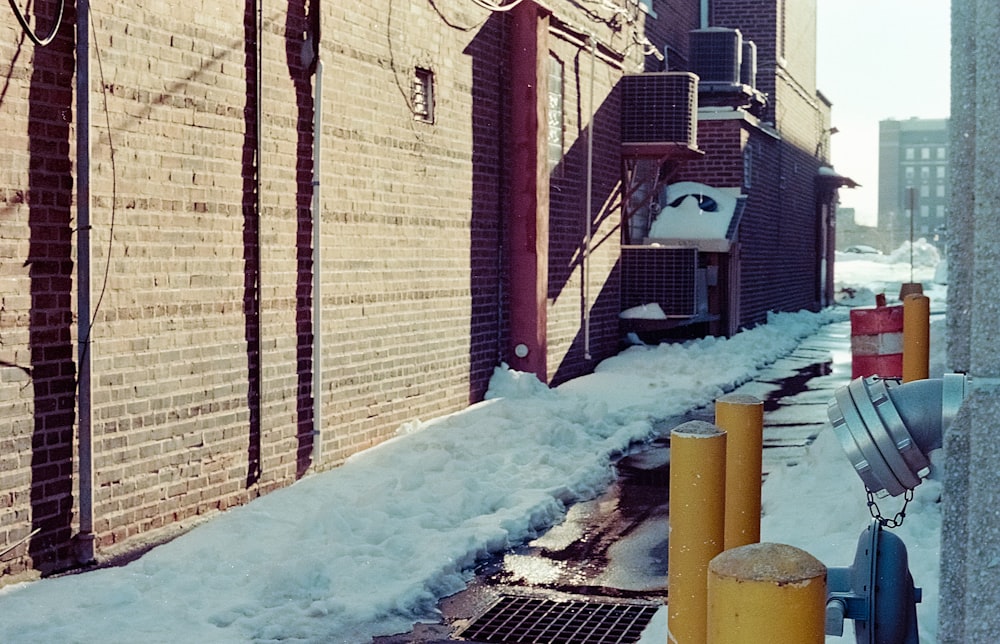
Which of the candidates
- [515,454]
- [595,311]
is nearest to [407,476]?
[515,454]

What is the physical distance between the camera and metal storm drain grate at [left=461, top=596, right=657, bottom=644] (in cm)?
570

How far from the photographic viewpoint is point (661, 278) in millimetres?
17016

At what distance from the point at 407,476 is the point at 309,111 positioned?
2844mm

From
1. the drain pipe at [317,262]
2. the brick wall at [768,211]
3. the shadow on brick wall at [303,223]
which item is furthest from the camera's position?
the brick wall at [768,211]

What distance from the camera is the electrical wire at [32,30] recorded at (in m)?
6.02

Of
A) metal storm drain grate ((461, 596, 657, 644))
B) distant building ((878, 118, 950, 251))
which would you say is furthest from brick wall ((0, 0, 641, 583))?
distant building ((878, 118, 950, 251))

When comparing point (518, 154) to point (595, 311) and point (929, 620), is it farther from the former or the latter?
point (929, 620)

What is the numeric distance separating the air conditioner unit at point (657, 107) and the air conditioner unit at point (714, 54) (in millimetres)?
5671

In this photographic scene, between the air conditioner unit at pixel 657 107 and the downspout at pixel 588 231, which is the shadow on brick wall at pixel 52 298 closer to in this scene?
the downspout at pixel 588 231

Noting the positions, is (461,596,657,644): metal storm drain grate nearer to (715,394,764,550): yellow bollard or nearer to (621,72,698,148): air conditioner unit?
(715,394,764,550): yellow bollard

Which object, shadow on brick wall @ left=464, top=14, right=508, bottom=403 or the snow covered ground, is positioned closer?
the snow covered ground

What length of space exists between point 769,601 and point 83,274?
210 inches

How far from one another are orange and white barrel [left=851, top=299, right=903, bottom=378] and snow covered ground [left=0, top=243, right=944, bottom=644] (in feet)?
2.33

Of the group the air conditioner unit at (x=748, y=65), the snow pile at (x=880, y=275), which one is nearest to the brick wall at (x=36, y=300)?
the air conditioner unit at (x=748, y=65)
